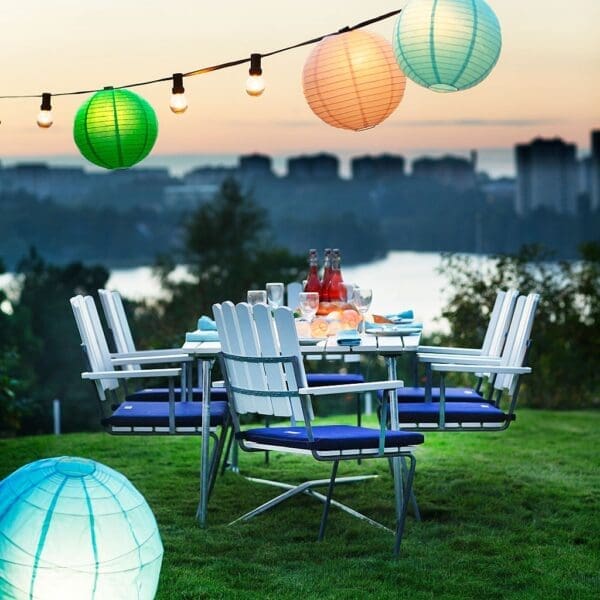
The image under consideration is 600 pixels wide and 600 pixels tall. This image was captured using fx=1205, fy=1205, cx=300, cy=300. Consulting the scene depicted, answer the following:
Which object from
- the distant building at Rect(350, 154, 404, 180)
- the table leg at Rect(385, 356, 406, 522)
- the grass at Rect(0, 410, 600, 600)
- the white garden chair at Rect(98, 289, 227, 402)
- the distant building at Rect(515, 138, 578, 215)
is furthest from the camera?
the distant building at Rect(350, 154, 404, 180)

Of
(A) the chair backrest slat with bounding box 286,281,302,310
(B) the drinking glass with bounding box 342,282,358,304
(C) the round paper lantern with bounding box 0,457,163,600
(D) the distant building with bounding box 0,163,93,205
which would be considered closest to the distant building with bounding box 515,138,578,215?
(D) the distant building with bounding box 0,163,93,205

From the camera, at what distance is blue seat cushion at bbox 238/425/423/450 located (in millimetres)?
4512

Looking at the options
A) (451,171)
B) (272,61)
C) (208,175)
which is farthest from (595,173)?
(208,175)

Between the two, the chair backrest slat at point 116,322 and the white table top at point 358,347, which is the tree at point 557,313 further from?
the white table top at point 358,347

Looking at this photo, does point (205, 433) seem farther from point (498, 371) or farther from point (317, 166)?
point (317, 166)

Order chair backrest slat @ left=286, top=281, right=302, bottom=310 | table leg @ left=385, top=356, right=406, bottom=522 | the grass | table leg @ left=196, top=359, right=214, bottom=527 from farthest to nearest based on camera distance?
chair backrest slat @ left=286, top=281, right=302, bottom=310, table leg @ left=196, top=359, right=214, bottom=527, table leg @ left=385, top=356, right=406, bottom=522, the grass

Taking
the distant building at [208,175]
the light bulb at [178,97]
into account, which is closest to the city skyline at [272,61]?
the distant building at [208,175]

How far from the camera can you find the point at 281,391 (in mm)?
4664

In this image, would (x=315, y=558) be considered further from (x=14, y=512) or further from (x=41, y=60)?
(x=41, y=60)

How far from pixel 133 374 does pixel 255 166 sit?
14868 millimetres

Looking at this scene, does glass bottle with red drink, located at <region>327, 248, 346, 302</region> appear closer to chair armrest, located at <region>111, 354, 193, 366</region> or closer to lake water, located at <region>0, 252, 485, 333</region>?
lake water, located at <region>0, 252, 485, 333</region>

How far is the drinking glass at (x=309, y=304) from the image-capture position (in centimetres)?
559

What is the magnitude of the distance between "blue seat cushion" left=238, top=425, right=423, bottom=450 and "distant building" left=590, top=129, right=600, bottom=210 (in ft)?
35.6

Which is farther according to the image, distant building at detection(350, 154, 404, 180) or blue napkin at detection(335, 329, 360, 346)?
distant building at detection(350, 154, 404, 180)
